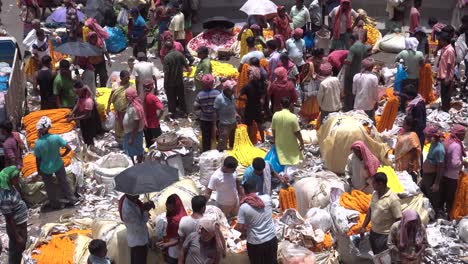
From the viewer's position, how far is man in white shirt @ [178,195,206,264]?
850cm

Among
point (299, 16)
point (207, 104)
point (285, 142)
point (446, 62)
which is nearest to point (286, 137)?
point (285, 142)

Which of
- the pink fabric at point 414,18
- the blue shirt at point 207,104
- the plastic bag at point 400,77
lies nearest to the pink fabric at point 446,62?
the plastic bag at point 400,77

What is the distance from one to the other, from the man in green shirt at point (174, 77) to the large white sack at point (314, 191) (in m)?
3.91

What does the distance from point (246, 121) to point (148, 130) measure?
63.1 inches

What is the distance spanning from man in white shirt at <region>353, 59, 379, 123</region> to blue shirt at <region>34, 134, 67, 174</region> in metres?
4.90

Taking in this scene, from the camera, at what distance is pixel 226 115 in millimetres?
12242

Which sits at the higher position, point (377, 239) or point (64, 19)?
point (64, 19)

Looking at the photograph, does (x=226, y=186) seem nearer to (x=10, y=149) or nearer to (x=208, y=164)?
(x=208, y=164)

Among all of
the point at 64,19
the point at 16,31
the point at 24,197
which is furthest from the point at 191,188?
the point at 16,31

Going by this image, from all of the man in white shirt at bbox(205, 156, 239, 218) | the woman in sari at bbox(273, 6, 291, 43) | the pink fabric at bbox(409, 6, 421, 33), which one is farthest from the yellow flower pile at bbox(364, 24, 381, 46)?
the man in white shirt at bbox(205, 156, 239, 218)

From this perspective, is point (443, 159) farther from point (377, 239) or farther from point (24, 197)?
point (24, 197)

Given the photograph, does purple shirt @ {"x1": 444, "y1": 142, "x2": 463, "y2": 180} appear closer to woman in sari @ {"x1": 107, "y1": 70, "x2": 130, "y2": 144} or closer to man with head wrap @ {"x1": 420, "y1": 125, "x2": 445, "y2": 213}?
man with head wrap @ {"x1": 420, "y1": 125, "x2": 445, "y2": 213}

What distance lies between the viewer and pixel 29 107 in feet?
50.9

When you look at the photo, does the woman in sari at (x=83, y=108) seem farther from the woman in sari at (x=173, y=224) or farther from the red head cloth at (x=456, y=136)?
the red head cloth at (x=456, y=136)
